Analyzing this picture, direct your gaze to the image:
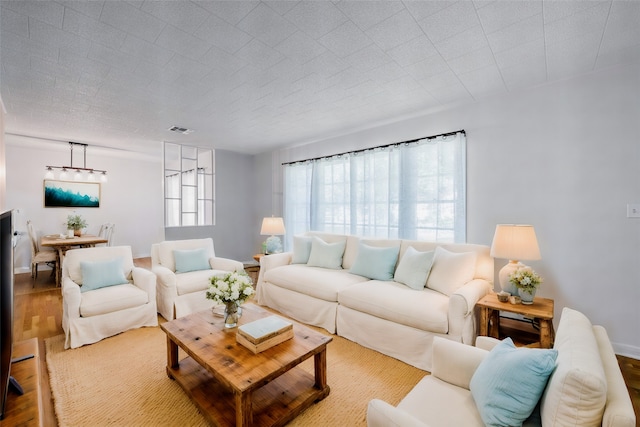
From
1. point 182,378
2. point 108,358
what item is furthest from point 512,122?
point 108,358

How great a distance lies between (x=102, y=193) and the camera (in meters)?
6.46

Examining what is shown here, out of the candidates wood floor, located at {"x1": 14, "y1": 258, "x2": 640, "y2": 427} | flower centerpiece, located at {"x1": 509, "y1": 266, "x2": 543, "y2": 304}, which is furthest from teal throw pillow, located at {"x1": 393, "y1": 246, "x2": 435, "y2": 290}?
wood floor, located at {"x1": 14, "y1": 258, "x2": 640, "y2": 427}

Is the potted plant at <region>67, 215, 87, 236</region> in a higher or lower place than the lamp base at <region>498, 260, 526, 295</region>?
higher

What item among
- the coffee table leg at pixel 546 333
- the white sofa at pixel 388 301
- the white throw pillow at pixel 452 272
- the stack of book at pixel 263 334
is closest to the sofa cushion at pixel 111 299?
the white sofa at pixel 388 301

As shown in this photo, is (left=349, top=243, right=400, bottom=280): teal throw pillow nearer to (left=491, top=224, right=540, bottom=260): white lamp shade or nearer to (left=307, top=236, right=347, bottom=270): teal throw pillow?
(left=307, top=236, right=347, bottom=270): teal throw pillow

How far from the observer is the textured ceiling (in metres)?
1.77

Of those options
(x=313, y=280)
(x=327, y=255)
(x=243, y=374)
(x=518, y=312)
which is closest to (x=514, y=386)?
(x=243, y=374)

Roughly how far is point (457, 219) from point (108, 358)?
3690mm

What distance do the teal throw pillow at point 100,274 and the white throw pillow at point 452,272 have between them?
325 cm

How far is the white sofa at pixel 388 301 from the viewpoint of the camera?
2.29 meters

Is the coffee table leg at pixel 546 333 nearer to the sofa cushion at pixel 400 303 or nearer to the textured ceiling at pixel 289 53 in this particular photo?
the sofa cushion at pixel 400 303

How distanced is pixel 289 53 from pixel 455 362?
2.33 metres

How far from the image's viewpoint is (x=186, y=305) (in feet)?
10.8

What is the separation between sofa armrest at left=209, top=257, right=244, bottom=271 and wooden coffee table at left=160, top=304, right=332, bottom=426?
134cm
